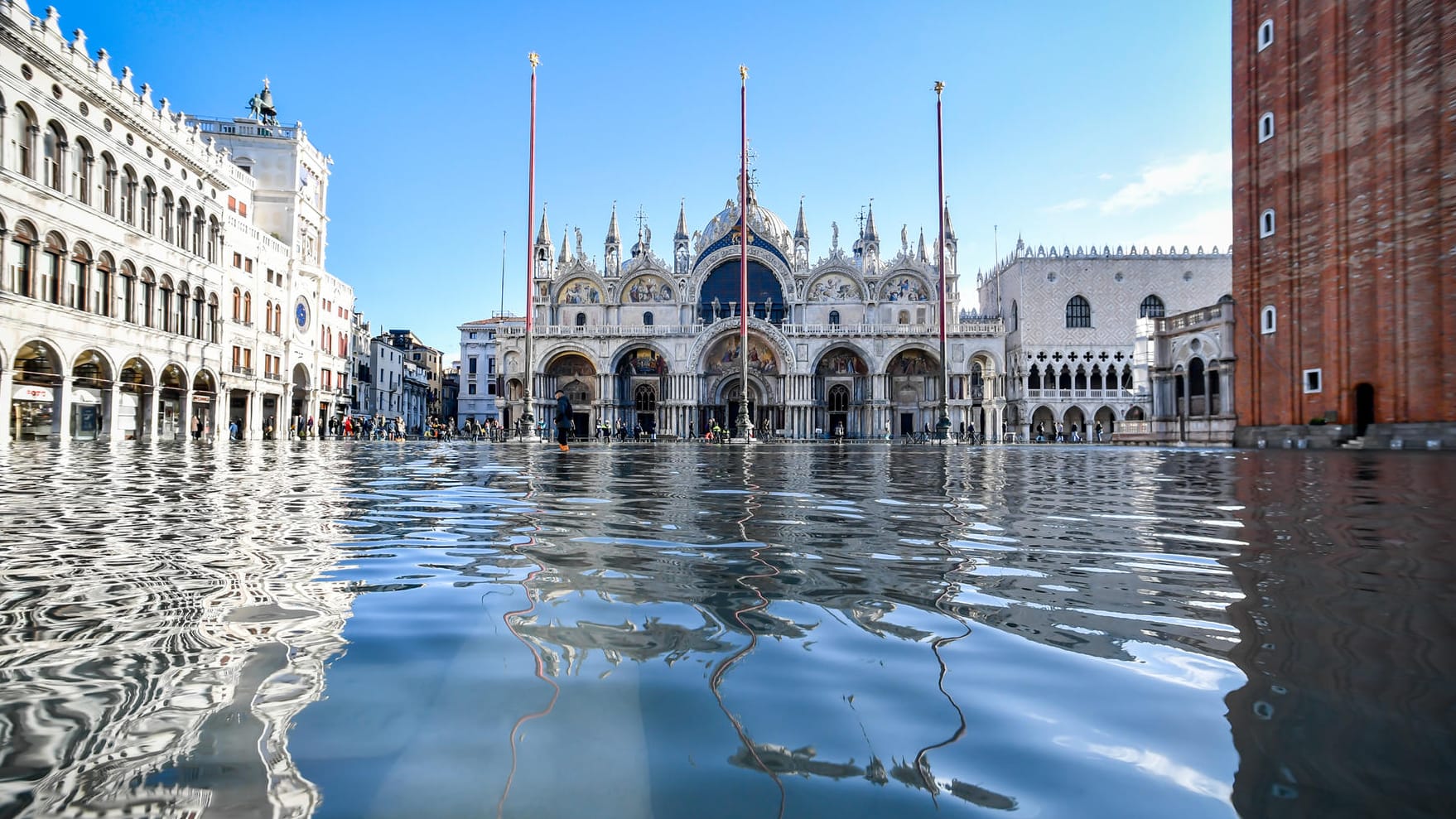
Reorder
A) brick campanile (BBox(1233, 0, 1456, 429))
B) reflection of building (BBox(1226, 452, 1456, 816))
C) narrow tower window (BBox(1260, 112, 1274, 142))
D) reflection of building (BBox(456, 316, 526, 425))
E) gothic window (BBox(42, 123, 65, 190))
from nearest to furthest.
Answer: reflection of building (BBox(1226, 452, 1456, 816)) < brick campanile (BBox(1233, 0, 1456, 429)) < gothic window (BBox(42, 123, 65, 190)) < narrow tower window (BBox(1260, 112, 1274, 142)) < reflection of building (BBox(456, 316, 526, 425))

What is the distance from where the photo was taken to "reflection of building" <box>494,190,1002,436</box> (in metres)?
48.4

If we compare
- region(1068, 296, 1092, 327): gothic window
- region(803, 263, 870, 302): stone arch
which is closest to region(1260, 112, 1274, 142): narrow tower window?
region(803, 263, 870, 302): stone arch

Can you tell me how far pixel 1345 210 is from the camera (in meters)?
21.8

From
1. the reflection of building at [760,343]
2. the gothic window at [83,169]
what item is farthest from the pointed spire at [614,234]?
the gothic window at [83,169]

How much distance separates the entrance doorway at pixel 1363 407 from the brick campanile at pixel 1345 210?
0.16 feet

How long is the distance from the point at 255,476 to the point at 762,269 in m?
45.8

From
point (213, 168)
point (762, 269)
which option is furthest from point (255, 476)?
point (762, 269)

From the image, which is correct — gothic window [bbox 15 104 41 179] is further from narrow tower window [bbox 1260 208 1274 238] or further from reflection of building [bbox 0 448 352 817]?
narrow tower window [bbox 1260 208 1274 238]

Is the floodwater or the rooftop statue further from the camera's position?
the rooftop statue

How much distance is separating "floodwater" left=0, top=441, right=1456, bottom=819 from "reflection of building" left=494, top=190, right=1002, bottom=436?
44446 millimetres

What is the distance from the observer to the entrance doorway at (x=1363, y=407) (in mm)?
21578

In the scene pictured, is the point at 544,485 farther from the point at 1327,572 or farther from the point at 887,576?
the point at 1327,572

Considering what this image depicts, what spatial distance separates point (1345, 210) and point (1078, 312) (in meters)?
31.8

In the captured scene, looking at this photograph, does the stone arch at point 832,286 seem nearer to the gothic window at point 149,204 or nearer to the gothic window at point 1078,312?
the gothic window at point 1078,312
